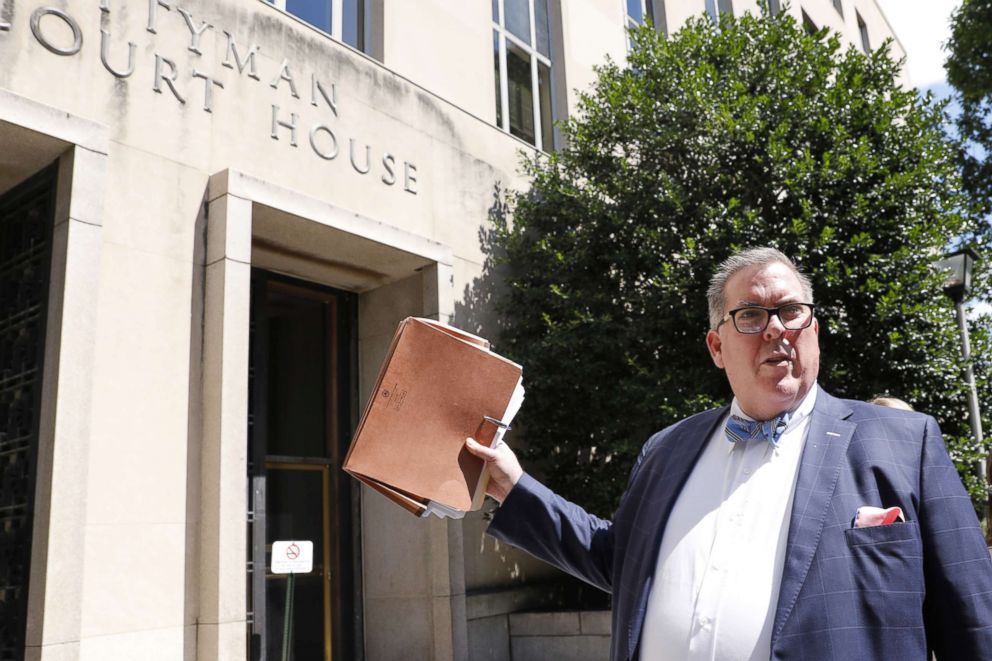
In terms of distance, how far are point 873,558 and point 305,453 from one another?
8196 mm

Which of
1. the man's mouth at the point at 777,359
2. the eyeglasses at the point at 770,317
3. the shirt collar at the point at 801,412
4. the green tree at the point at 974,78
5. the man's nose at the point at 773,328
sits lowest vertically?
the shirt collar at the point at 801,412

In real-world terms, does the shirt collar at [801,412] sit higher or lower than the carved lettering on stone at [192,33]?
lower

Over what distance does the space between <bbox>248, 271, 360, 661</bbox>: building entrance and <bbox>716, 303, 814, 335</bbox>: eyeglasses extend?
6.76m

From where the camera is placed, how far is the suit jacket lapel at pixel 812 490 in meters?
2.10

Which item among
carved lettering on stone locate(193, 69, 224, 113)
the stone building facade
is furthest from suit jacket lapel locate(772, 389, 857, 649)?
carved lettering on stone locate(193, 69, 224, 113)

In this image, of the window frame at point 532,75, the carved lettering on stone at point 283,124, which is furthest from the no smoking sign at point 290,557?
the window frame at point 532,75

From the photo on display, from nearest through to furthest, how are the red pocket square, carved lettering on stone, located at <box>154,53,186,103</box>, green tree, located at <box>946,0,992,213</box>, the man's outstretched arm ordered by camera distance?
the red pocket square < the man's outstretched arm < carved lettering on stone, located at <box>154,53,186,103</box> < green tree, located at <box>946,0,992,213</box>

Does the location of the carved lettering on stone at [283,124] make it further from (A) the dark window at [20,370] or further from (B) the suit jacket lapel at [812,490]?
(B) the suit jacket lapel at [812,490]

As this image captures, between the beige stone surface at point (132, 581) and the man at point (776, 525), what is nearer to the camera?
the man at point (776, 525)

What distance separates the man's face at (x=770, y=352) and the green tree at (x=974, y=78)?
1860cm

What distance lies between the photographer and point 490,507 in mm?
9930

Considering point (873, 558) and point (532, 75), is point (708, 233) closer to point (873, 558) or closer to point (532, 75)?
point (532, 75)

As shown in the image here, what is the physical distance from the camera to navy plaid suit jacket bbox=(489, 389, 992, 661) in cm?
201

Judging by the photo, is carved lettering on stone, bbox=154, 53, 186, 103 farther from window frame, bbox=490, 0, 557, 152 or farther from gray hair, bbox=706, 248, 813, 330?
gray hair, bbox=706, 248, 813, 330
